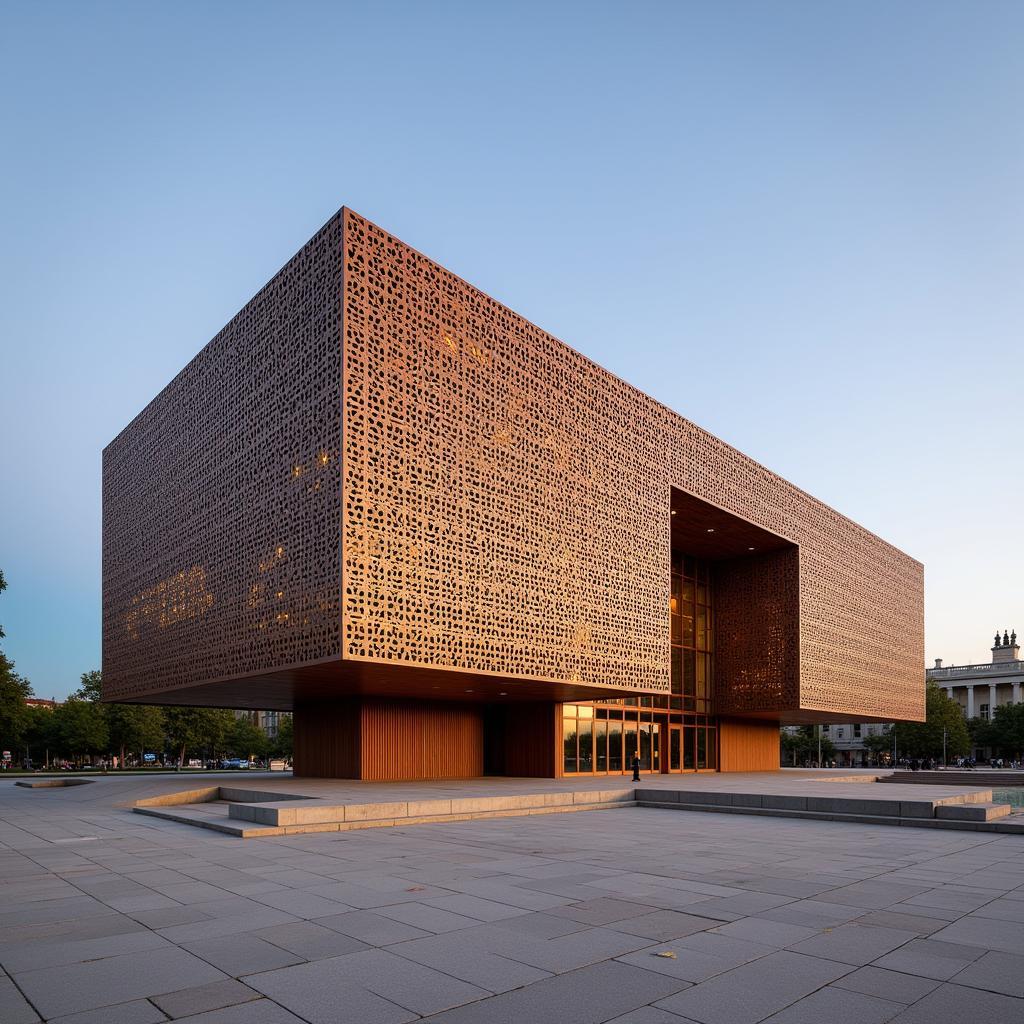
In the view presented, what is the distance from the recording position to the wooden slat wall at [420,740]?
2984 cm

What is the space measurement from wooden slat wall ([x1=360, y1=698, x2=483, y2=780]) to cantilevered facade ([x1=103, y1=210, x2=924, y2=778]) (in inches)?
3.6

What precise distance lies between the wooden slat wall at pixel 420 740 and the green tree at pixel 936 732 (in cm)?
5927

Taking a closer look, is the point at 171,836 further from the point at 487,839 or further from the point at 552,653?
the point at 552,653

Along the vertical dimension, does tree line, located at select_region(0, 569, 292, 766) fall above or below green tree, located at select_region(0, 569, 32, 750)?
below

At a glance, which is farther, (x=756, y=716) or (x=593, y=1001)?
(x=756, y=716)

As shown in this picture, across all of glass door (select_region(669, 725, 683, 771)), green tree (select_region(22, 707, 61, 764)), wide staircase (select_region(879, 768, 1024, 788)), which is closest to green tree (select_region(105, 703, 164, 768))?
green tree (select_region(22, 707, 61, 764))

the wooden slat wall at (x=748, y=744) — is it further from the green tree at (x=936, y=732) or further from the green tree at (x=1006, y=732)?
the green tree at (x=1006, y=732)

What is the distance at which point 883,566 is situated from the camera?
5325 cm

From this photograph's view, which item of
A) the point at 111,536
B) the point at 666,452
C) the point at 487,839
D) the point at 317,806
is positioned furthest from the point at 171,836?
the point at 111,536

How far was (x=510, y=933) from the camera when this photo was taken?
293 inches

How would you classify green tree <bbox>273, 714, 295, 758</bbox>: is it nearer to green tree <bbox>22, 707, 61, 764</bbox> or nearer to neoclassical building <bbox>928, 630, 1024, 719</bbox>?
green tree <bbox>22, 707, 61, 764</bbox>

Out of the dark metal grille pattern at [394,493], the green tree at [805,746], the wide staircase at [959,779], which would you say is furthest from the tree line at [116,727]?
the green tree at [805,746]

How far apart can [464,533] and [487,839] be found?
37.1 feet

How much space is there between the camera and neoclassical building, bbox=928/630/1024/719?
95.4 meters
